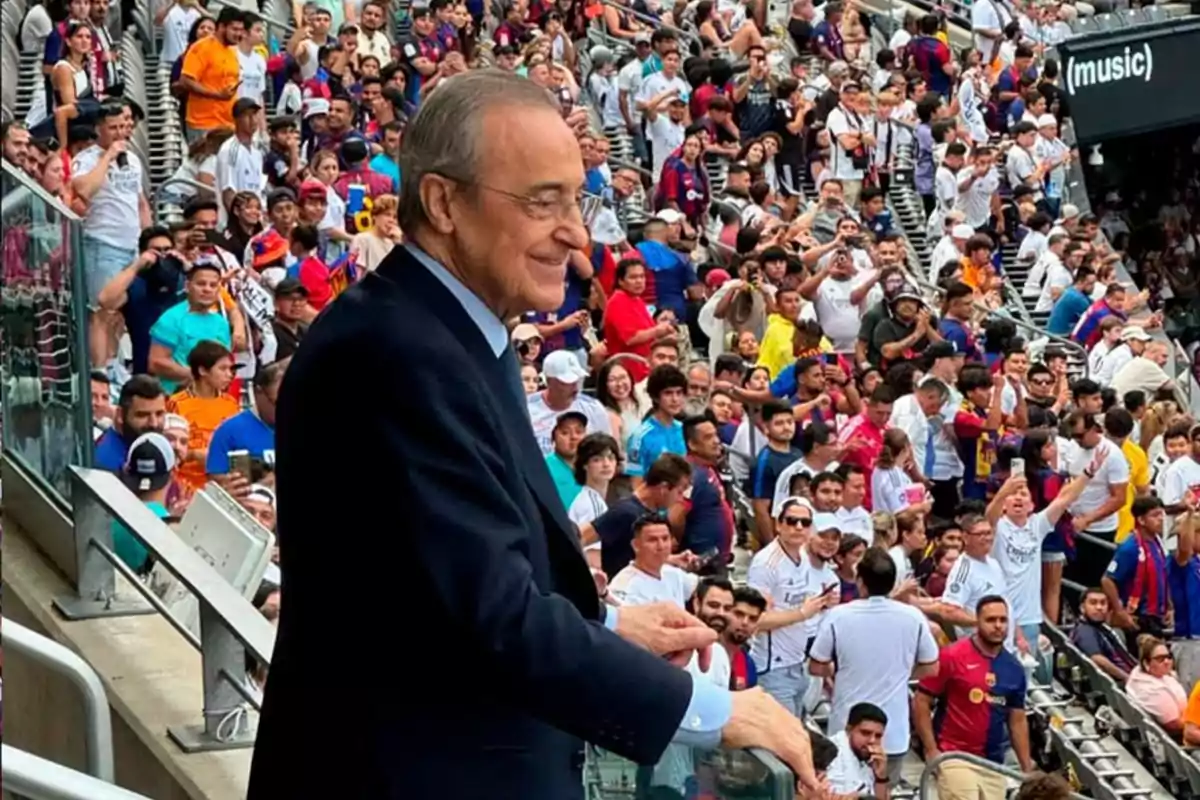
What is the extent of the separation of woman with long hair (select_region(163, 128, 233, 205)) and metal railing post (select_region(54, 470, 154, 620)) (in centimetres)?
805

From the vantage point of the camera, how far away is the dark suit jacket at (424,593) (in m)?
2.15

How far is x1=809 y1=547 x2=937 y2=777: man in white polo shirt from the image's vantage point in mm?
9523

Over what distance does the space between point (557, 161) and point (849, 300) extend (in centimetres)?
1203

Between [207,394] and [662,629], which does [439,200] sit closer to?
[662,629]

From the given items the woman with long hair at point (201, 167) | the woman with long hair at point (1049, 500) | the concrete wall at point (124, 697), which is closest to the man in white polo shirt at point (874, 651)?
the woman with long hair at point (1049, 500)

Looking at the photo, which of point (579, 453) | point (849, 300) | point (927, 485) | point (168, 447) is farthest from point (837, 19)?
point (168, 447)

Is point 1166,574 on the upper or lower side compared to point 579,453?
lower

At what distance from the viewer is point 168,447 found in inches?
279

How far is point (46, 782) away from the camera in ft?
7.79

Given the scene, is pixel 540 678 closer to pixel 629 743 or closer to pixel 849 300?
pixel 629 743

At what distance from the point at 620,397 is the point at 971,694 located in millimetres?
2174

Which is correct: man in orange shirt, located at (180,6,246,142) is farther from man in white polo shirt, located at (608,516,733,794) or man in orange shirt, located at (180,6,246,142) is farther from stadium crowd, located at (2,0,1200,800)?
man in white polo shirt, located at (608,516,733,794)

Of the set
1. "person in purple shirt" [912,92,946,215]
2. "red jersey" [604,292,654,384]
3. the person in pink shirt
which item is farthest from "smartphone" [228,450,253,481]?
"person in purple shirt" [912,92,946,215]

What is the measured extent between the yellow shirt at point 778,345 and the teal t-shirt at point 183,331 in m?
4.19
